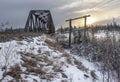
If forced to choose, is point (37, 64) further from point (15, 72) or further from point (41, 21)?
point (41, 21)

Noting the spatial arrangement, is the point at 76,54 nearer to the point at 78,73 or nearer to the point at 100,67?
the point at 100,67

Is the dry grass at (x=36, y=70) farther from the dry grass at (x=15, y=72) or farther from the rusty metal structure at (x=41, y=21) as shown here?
the rusty metal structure at (x=41, y=21)

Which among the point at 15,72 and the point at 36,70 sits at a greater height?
the point at 15,72

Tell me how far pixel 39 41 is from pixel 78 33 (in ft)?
34.0

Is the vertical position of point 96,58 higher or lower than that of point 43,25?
lower

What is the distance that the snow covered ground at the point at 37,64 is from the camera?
1435cm

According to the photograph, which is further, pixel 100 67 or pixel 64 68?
pixel 100 67

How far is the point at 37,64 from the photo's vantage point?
16219 mm

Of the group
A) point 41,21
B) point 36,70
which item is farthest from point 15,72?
point 41,21

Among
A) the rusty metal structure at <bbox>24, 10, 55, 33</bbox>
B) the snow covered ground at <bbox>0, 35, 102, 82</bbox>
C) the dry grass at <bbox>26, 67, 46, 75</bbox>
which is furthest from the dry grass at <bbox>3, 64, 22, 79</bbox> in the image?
the rusty metal structure at <bbox>24, 10, 55, 33</bbox>

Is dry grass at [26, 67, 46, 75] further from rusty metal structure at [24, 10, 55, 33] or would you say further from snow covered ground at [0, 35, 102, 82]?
rusty metal structure at [24, 10, 55, 33]

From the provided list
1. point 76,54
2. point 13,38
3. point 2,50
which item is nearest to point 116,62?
point 76,54

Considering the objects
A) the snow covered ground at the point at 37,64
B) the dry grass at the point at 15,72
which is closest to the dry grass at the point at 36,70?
the snow covered ground at the point at 37,64

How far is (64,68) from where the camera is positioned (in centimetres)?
1759
